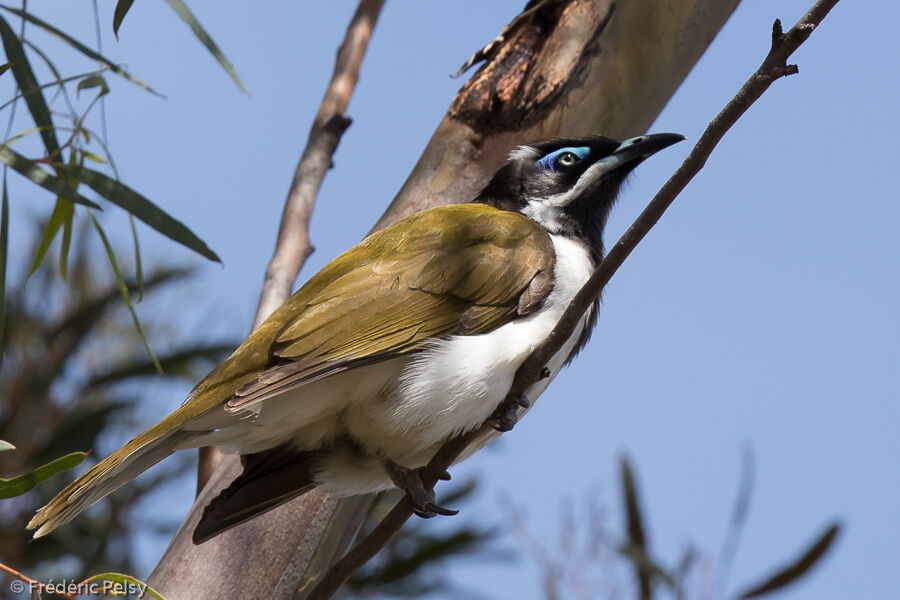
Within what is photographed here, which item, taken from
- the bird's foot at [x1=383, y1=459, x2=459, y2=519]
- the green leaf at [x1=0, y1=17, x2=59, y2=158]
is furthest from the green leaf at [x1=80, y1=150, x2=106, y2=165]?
the bird's foot at [x1=383, y1=459, x2=459, y2=519]

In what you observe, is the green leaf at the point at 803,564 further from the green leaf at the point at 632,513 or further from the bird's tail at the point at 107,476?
the bird's tail at the point at 107,476

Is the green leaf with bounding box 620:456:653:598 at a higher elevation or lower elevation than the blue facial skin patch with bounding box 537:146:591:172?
lower

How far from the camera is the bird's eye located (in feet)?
12.5

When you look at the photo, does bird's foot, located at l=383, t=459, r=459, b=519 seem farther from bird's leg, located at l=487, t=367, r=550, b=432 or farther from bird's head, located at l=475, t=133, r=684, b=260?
bird's head, located at l=475, t=133, r=684, b=260

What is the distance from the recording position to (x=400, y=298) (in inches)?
121

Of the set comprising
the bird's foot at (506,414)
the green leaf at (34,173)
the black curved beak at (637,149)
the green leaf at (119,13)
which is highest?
the black curved beak at (637,149)

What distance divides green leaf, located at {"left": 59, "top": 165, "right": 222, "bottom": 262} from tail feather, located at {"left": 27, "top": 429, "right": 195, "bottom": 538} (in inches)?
20.5

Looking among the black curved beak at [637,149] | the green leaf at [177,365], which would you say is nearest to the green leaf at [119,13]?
the black curved beak at [637,149]

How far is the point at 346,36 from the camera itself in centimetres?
504

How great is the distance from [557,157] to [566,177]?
0.26 feet

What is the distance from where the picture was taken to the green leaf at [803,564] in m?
2.12

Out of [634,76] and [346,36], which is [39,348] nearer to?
[346,36]

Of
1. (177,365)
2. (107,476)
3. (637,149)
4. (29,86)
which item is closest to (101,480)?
(107,476)

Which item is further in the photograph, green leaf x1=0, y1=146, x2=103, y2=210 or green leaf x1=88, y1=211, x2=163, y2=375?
green leaf x1=88, y1=211, x2=163, y2=375
